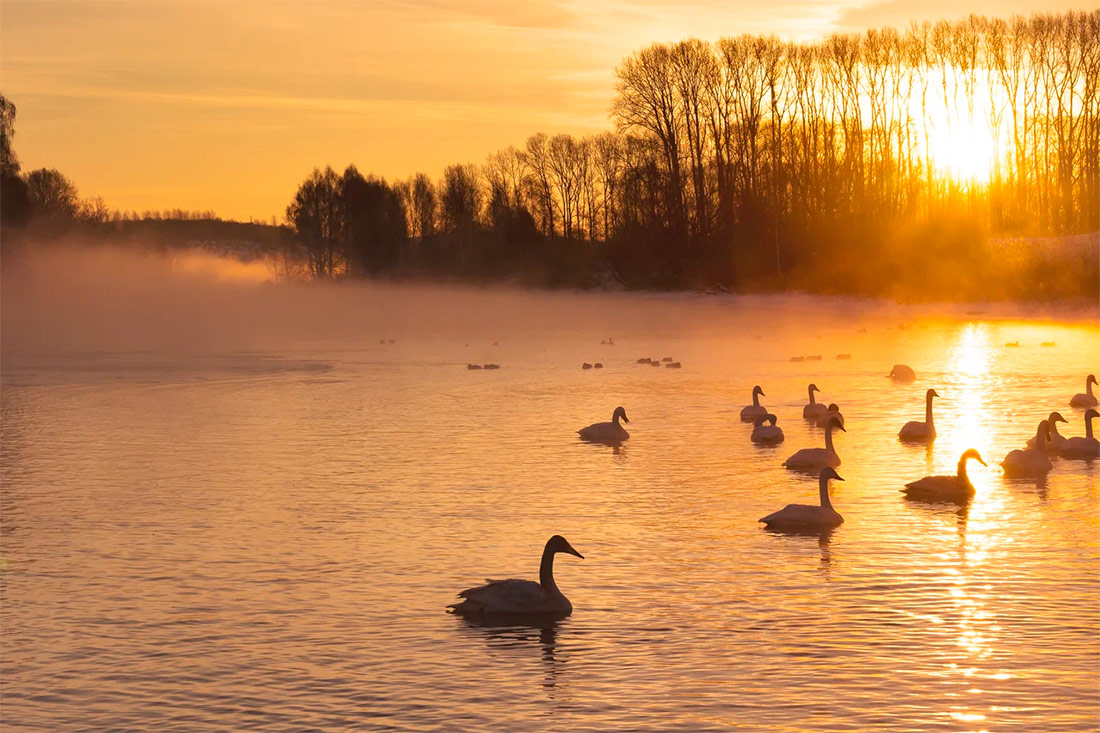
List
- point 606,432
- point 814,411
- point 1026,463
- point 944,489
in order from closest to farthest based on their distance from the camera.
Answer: point 944,489 < point 1026,463 < point 606,432 < point 814,411

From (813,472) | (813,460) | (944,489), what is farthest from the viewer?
(813,472)

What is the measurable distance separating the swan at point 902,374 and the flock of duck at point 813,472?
626 cm

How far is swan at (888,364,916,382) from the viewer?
115 ft

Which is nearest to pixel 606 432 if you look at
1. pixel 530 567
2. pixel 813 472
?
pixel 813 472

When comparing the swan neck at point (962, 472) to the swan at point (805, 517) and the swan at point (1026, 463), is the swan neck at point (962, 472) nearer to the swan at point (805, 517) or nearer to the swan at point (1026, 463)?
the swan at point (1026, 463)

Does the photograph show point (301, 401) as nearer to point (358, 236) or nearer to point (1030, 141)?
point (1030, 141)

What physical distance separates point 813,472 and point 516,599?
9.51 metres

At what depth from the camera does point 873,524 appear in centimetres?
1655

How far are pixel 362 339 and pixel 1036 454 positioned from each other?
4703 centimetres

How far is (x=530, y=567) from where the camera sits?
1454cm

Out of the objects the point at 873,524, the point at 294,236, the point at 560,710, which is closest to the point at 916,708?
the point at 560,710

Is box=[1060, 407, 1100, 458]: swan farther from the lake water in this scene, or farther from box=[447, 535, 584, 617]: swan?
box=[447, 535, 584, 617]: swan

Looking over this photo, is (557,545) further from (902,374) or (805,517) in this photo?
(902,374)

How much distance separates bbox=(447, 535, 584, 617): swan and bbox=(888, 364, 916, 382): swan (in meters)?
24.0
